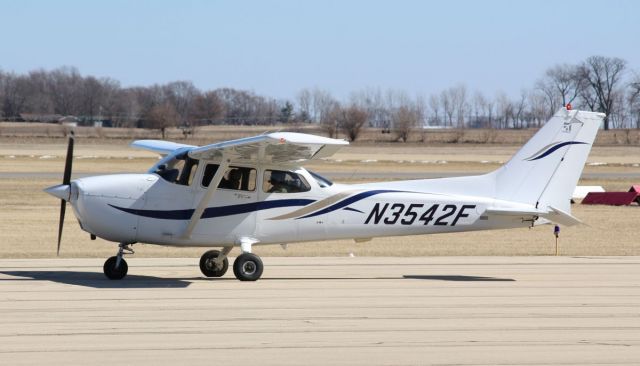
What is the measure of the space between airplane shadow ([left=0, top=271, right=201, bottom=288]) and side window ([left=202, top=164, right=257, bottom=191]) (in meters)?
1.45

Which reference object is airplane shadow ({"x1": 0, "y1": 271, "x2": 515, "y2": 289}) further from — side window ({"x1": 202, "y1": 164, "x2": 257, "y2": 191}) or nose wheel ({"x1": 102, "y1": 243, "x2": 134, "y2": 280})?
side window ({"x1": 202, "y1": 164, "x2": 257, "y2": 191})

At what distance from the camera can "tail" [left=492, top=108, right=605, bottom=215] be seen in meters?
14.7

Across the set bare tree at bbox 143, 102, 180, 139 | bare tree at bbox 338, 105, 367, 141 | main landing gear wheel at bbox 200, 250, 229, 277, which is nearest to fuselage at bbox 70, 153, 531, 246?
main landing gear wheel at bbox 200, 250, 229, 277

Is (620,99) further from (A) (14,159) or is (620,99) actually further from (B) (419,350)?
(B) (419,350)

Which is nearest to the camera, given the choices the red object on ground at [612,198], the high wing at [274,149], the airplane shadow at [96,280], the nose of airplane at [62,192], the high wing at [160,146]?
the high wing at [274,149]

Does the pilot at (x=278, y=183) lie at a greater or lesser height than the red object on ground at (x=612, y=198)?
greater

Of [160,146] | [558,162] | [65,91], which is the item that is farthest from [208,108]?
[558,162]

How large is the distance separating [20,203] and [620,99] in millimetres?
101825

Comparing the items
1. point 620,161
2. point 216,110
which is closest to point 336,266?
point 620,161

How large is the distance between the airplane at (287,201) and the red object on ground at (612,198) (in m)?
18.5


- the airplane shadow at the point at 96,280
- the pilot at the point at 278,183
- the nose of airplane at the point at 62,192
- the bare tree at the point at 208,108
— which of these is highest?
the bare tree at the point at 208,108

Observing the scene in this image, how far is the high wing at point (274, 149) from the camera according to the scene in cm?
1293

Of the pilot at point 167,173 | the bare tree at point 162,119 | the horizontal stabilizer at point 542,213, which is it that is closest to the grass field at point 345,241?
the pilot at point 167,173

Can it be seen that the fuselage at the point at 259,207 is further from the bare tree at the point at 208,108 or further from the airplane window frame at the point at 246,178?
the bare tree at the point at 208,108
